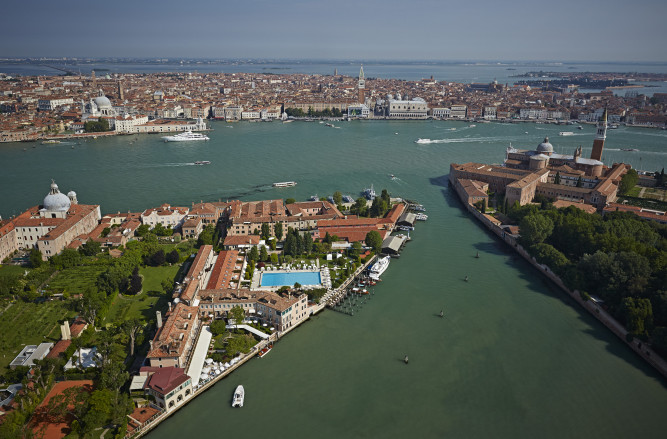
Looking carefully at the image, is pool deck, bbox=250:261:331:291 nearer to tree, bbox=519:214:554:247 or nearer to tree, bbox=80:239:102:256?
tree, bbox=80:239:102:256

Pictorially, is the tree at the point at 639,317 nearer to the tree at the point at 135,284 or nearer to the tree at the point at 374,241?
the tree at the point at 374,241

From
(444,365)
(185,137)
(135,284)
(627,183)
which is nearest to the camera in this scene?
(444,365)

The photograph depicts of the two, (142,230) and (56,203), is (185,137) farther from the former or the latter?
(142,230)

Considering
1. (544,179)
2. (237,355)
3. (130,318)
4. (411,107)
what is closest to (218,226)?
(130,318)

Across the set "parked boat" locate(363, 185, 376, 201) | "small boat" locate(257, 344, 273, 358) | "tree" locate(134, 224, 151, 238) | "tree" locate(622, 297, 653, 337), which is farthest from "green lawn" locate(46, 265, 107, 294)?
"tree" locate(622, 297, 653, 337)

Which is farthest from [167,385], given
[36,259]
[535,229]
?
[535,229]

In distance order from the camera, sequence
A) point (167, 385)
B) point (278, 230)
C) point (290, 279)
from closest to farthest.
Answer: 1. point (167, 385)
2. point (290, 279)
3. point (278, 230)

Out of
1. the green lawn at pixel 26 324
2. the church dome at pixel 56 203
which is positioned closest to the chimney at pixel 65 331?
the green lawn at pixel 26 324
